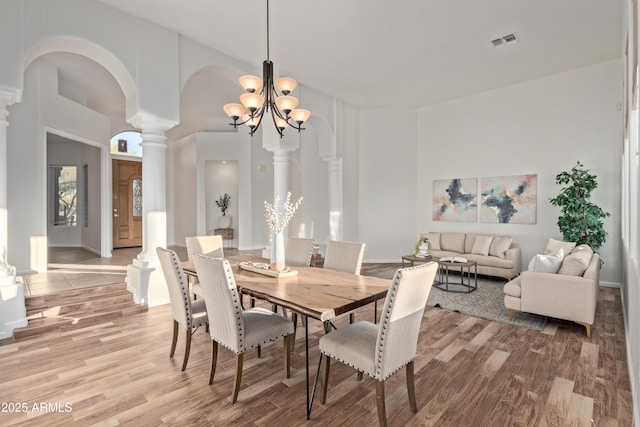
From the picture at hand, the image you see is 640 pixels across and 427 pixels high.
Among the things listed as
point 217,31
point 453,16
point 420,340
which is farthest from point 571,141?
point 217,31

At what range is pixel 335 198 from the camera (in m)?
6.88

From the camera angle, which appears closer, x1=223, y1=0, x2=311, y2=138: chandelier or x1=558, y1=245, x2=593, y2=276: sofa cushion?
x1=223, y1=0, x2=311, y2=138: chandelier

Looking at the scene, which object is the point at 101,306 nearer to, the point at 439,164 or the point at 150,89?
the point at 150,89

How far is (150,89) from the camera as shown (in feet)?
12.7

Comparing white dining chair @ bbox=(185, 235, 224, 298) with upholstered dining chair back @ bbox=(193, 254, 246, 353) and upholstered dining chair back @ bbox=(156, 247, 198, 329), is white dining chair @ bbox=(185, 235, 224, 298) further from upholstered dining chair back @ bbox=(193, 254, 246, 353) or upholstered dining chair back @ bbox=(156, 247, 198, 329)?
upholstered dining chair back @ bbox=(193, 254, 246, 353)

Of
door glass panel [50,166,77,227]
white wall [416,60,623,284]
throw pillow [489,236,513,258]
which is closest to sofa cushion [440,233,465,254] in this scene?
white wall [416,60,623,284]

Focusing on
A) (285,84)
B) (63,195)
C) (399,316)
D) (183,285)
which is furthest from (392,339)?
(63,195)

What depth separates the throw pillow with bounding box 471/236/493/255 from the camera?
583cm

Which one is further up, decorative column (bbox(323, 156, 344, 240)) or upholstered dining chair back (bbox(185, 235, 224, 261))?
decorative column (bbox(323, 156, 344, 240))

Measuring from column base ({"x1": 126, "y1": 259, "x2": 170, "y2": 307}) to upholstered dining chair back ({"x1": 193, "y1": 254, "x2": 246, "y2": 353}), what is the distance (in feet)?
6.85

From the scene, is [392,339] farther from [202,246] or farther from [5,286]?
[5,286]

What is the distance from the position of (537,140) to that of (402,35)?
334 cm

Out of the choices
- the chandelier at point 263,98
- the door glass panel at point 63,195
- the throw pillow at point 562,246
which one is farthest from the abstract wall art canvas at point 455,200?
the door glass panel at point 63,195

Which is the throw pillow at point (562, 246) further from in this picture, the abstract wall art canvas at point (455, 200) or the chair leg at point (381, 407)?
the chair leg at point (381, 407)
